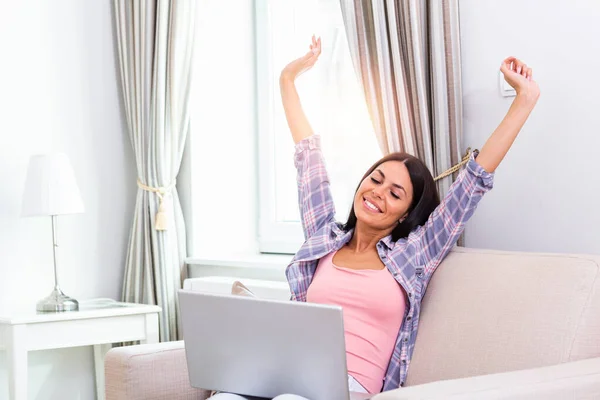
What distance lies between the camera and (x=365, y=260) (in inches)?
82.0

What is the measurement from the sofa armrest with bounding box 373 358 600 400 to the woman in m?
0.49

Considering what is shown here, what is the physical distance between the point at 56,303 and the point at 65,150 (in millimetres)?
629

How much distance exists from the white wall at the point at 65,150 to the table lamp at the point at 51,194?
211mm

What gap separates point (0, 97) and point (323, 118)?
116 centimetres

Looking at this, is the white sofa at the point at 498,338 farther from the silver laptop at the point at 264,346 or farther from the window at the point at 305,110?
the window at the point at 305,110

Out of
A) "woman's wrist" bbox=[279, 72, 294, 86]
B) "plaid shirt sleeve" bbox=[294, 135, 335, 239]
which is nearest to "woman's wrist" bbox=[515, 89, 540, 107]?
"plaid shirt sleeve" bbox=[294, 135, 335, 239]

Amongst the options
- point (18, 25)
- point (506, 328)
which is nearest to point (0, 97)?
point (18, 25)

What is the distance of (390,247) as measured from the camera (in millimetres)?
2043

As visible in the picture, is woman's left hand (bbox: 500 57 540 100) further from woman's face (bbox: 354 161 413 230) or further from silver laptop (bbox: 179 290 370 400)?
silver laptop (bbox: 179 290 370 400)

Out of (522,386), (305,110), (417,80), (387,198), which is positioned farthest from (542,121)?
(305,110)

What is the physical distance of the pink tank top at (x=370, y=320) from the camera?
6.41 ft

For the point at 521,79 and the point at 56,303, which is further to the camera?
the point at 56,303

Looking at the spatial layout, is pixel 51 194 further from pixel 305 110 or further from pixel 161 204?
pixel 305 110

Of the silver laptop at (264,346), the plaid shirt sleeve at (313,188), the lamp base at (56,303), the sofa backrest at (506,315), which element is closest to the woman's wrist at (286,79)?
the plaid shirt sleeve at (313,188)
